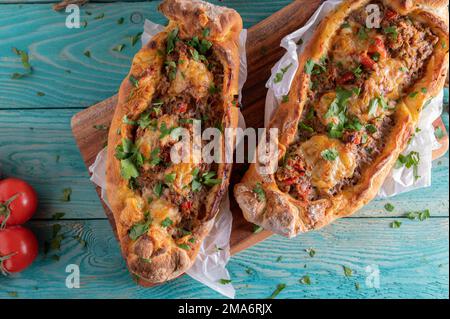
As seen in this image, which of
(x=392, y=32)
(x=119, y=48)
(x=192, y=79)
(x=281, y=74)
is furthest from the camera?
(x=119, y=48)

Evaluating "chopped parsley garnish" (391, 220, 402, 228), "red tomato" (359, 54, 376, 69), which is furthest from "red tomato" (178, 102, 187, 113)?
"chopped parsley garnish" (391, 220, 402, 228)

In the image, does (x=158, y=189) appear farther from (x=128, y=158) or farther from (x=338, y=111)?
(x=338, y=111)

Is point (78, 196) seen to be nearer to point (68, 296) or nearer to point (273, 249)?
point (68, 296)

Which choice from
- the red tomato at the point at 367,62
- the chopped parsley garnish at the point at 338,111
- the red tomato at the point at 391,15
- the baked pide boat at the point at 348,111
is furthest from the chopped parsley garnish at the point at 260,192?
the red tomato at the point at 391,15

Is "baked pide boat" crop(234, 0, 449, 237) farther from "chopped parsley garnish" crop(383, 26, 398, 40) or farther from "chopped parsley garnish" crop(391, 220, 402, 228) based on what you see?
"chopped parsley garnish" crop(391, 220, 402, 228)

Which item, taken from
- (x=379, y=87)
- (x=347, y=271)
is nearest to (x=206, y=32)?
(x=379, y=87)

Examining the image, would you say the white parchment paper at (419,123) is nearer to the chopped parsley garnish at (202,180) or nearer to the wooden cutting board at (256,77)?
the wooden cutting board at (256,77)

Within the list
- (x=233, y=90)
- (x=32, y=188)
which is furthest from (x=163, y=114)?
(x=32, y=188)
